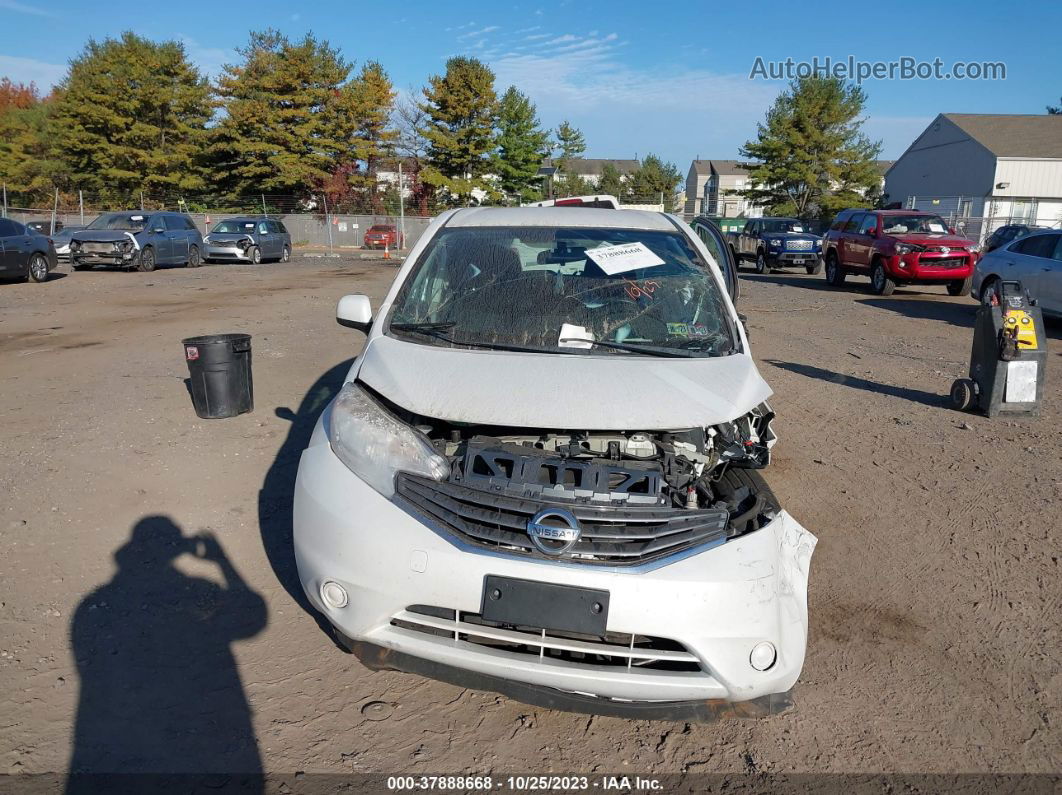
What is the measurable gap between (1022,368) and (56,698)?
773cm

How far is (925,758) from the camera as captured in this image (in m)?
2.75

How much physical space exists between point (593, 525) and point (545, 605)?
32cm

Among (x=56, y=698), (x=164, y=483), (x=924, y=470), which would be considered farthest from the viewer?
(x=924, y=470)

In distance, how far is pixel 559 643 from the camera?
245 centimetres

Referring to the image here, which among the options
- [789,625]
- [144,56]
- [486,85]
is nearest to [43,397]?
[789,625]

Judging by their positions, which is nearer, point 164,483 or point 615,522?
point 615,522

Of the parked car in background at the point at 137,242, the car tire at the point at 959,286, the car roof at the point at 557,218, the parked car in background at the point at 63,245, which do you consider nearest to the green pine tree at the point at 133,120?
the parked car in background at the point at 63,245

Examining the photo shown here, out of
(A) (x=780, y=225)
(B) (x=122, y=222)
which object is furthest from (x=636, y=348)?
(A) (x=780, y=225)

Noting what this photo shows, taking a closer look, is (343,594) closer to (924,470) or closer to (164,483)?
(164,483)

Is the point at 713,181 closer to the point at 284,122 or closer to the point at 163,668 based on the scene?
the point at 284,122

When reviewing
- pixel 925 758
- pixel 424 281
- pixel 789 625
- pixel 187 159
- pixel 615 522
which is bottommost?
pixel 925 758

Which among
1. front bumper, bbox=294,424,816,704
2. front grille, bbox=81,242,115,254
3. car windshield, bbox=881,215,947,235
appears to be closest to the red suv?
car windshield, bbox=881,215,947,235

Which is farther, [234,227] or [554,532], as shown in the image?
[234,227]

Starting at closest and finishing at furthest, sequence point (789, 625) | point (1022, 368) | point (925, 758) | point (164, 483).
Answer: point (789, 625) → point (925, 758) → point (164, 483) → point (1022, 368)
